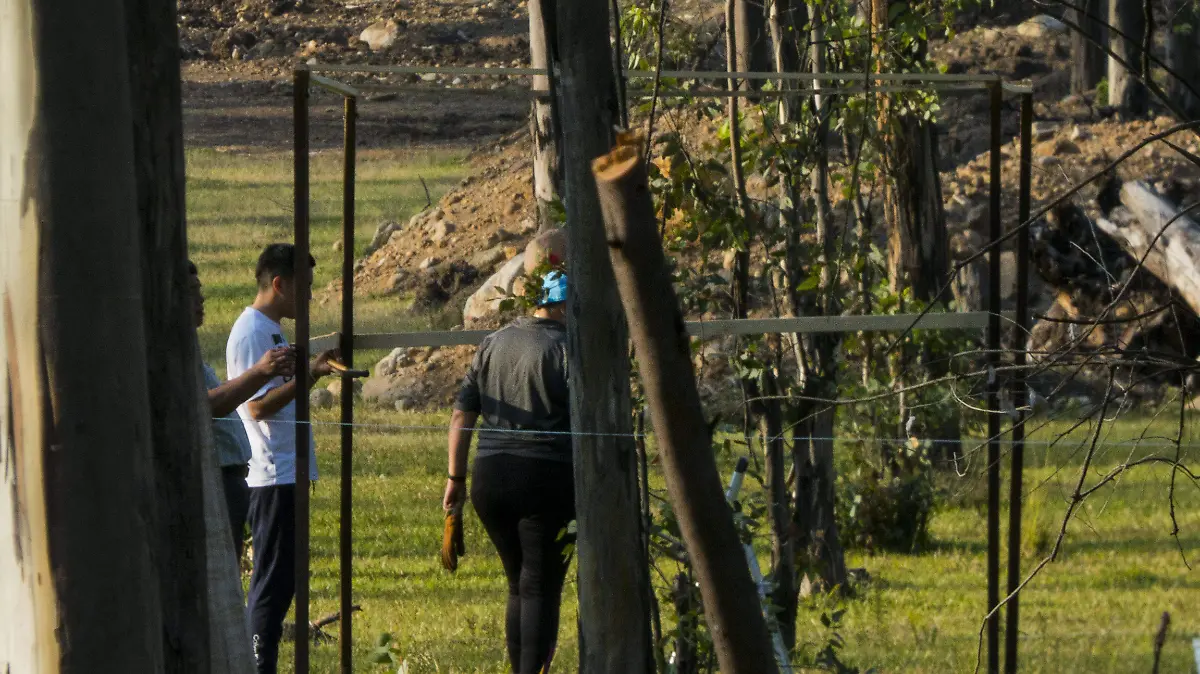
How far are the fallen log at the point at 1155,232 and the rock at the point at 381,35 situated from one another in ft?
58.1

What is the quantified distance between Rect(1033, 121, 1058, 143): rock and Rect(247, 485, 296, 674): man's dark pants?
48.5ft

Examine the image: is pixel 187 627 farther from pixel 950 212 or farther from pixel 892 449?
pixel 950 212

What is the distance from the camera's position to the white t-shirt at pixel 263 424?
5.24m

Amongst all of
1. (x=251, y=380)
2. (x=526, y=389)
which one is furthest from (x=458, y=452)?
(x=251, y=380)

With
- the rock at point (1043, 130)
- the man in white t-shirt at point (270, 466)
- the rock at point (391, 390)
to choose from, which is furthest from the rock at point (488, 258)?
the man in white t-shirt at point (270, 466)

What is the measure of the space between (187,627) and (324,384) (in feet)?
37.7

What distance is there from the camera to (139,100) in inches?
95.0

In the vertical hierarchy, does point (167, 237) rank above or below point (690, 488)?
above

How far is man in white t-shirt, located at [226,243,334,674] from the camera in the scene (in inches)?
207

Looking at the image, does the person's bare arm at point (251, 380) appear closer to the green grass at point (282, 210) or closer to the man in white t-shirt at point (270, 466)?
the man in white t-shirt at point (270, 466)

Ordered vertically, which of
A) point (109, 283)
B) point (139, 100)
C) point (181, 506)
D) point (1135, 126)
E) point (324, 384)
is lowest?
point (324, 384)

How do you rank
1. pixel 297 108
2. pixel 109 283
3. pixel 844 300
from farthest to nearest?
pixel 844 300, pixel 297 108, pixel 109 283

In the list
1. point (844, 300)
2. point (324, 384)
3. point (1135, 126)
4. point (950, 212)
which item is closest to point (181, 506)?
point (844, 300)

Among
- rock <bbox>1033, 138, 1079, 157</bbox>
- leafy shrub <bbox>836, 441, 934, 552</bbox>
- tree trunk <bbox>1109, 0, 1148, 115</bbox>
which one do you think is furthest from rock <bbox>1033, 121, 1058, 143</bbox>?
leafy shrub <bbox>836, 441, 934, 552</bbox>
